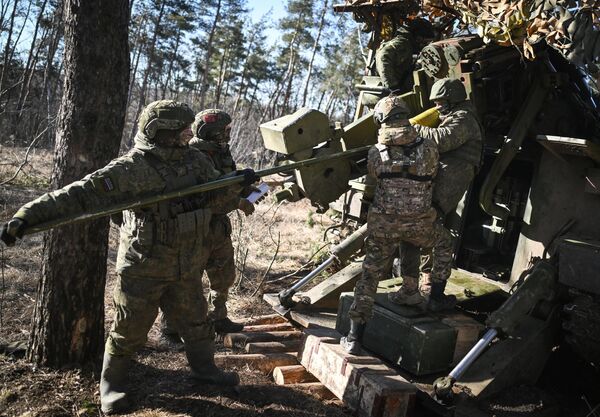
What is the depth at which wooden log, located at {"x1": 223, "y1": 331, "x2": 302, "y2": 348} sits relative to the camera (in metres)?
5.36

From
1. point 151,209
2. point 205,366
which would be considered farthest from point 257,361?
point 151,209

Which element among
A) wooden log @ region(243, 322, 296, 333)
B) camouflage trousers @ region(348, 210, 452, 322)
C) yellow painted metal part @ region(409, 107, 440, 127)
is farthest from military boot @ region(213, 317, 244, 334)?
yellow painted metal part @ region(409, 107, 440, 127)

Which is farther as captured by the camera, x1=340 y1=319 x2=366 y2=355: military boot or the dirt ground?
x1=340 y1=319 x2=366 y2=355: military boot

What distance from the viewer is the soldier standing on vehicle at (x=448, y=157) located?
5.10 m

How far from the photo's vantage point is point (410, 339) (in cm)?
474

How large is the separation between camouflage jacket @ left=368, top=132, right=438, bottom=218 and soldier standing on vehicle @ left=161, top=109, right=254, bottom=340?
52.9 inches

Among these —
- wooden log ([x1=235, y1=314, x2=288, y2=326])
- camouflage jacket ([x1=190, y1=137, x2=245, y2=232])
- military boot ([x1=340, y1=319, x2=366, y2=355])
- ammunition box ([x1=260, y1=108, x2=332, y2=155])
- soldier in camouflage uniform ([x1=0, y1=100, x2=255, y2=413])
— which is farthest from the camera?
wooden log ([x1=235, y1=314, x2=288, y2=326])

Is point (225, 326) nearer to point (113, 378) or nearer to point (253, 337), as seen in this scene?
point (253, 337)

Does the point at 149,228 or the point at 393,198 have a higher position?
the point at 393,198

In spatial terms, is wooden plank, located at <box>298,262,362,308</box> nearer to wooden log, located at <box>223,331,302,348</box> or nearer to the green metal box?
wooden log, located at <box>223,331,302,348</box>

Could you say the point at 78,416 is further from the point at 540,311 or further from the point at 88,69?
the point at 540,311

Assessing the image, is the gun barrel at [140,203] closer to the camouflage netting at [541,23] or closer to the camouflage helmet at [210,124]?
the camouflage helmet at [210,124]

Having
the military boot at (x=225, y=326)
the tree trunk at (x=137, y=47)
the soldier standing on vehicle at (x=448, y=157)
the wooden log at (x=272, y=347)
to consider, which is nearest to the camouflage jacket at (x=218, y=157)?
the military boot at (x=225, y=326)

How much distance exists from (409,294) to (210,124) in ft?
8.25
